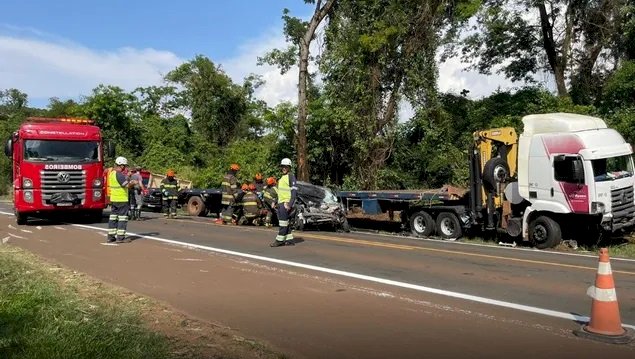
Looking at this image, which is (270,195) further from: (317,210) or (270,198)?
(317,210)

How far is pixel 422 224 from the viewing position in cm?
1794

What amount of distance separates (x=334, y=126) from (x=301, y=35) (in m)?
5.90

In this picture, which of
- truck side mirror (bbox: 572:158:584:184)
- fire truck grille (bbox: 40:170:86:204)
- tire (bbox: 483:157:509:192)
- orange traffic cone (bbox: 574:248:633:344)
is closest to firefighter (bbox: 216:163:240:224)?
fire truck grille (bbox: 40:170:86:204)

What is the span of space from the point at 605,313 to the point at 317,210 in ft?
39.7

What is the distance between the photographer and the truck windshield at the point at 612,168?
46.8 feet

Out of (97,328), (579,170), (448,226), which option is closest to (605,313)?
(97,328)

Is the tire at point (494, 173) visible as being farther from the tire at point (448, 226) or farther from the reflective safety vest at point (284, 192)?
the reflective safety vest at point (284, 192)

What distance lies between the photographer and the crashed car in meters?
17.5

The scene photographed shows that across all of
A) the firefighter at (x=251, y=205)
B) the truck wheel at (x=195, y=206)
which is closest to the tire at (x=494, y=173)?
the firefighter at (x=251, y=205)

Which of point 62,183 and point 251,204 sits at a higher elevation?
point 62,183

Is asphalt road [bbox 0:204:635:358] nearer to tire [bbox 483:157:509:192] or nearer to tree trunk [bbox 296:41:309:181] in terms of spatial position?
tire [bbox 483:157:509:192]

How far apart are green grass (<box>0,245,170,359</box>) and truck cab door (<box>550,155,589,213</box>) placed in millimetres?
11140

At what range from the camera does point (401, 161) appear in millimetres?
26359

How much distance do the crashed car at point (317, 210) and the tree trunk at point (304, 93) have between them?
7.83m
